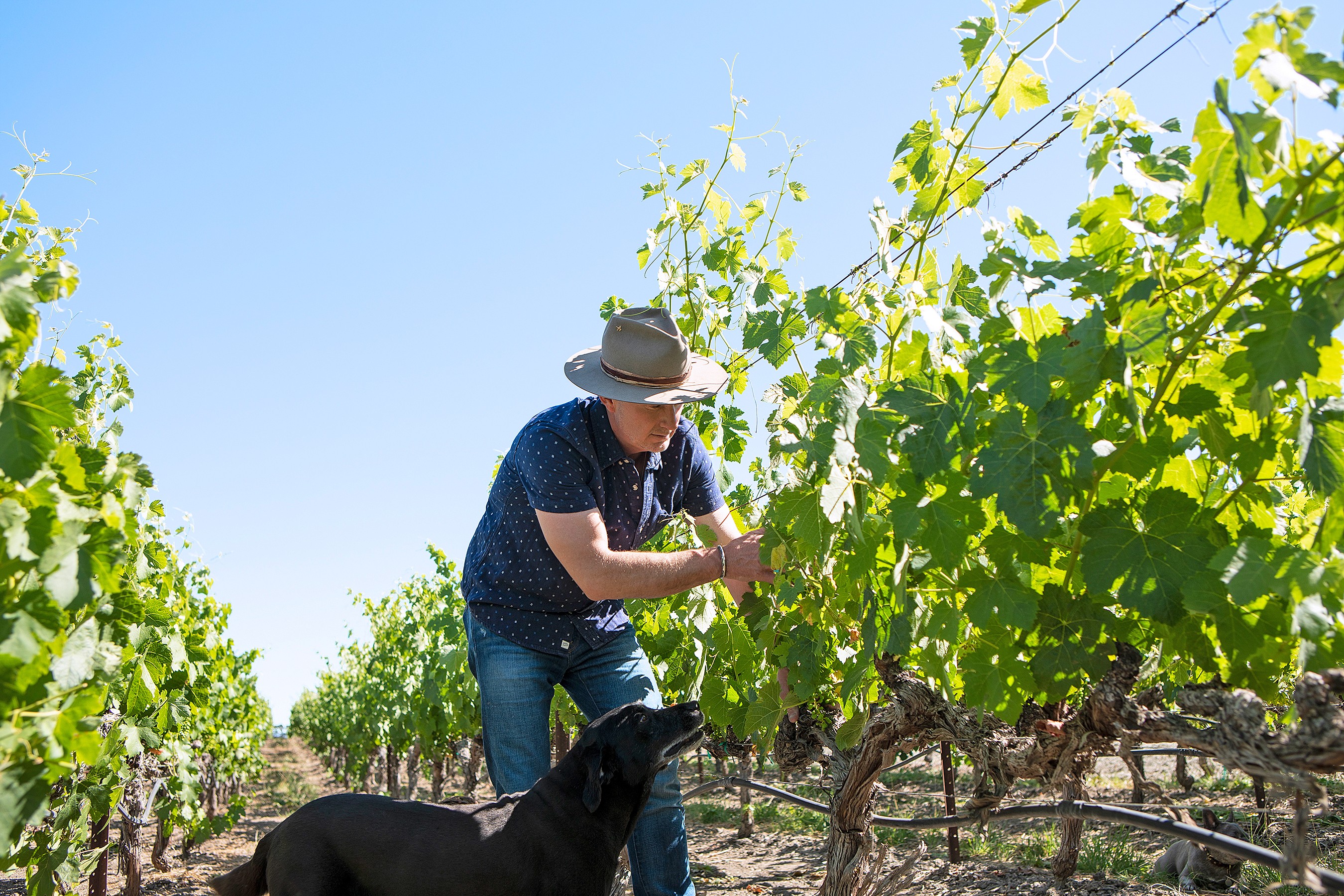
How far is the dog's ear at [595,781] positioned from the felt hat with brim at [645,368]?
1138 millimetres

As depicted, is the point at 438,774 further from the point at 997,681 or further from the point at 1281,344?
the point at 1281,344

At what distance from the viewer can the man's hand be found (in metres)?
2.93

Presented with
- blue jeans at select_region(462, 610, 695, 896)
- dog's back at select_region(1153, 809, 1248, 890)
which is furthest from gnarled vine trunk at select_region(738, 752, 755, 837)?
blue jeans at select_region(462, 610, 695, 896)

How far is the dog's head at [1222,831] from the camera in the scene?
432cm

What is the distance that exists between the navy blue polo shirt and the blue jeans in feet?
0.23

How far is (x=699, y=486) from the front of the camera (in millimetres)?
3666

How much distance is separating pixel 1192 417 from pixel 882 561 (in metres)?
0.78

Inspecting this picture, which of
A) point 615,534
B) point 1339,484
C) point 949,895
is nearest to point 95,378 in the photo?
point 615,534

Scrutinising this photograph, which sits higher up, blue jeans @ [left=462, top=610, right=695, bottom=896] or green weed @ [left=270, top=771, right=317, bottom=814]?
blue jeans @ [left=462, top=610, right=695, bottom=896]

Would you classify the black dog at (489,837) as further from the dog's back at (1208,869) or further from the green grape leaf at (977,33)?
the dog's back at (1208,869)

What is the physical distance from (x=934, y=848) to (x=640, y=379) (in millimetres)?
6831

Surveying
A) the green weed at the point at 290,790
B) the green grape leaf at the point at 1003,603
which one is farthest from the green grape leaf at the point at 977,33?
the green weed at the point at 290,790

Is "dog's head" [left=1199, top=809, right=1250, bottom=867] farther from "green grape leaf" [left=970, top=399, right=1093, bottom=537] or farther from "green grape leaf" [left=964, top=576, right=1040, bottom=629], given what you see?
"green grape leaf" [left=970, top=399, right=1093, bottom=537]

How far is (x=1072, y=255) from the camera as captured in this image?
2.00 m
